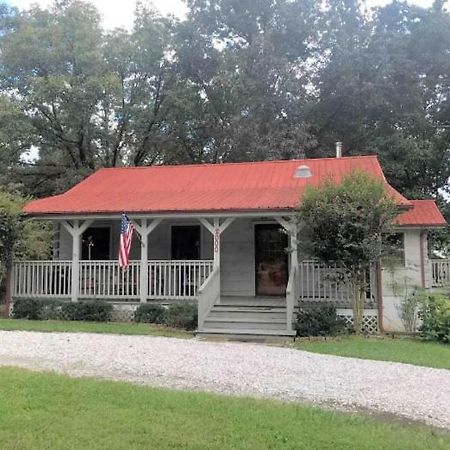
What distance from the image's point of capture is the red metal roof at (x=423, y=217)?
14438 millimetres

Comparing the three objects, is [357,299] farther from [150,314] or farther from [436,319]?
[150,314]

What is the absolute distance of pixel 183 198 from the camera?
615 inches

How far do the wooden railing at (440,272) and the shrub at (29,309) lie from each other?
38.2ft

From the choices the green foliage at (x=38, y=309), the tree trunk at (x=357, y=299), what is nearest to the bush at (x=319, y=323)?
the tree trunk at (x=357, y=299)

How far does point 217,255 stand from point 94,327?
3.60 m

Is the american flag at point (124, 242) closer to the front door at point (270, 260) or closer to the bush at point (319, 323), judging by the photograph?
the front door at point (270, 260)

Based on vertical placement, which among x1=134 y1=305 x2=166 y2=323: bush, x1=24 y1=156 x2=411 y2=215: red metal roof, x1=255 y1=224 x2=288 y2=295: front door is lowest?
x1=134 y1=305 x2=166 y2=323: bush

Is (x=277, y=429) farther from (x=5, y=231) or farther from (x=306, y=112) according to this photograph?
(x=306, y=112)

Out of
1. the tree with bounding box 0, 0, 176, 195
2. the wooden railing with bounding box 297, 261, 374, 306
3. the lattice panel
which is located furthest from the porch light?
the tree with bounding box 0, 0, 176, 195

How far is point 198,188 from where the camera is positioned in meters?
17.1

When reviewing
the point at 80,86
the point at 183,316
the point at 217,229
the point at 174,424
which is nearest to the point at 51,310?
the point at 183,316

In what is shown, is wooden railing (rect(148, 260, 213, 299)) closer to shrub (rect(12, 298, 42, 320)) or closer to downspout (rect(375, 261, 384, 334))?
shrub (rect(12, 298, 42, 320))

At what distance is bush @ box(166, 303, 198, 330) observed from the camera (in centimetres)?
1306

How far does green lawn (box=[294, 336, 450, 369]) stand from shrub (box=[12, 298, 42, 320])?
23.6 ft
